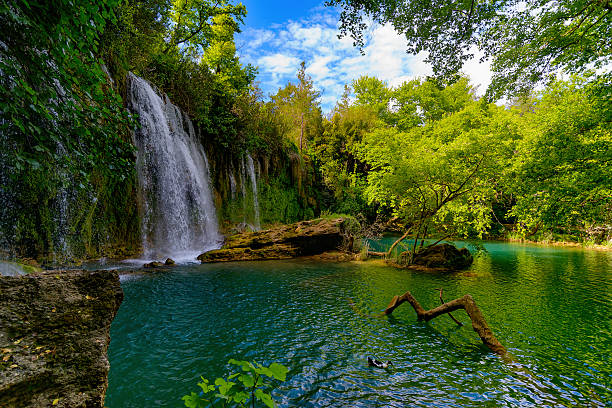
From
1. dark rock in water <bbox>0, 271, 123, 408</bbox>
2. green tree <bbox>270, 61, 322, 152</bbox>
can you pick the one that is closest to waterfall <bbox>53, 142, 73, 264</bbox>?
dark rock in water <bbox>0, 271, 123, 408</bbox>

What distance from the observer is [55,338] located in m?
1.82

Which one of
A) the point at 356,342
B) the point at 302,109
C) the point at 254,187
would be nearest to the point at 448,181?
the point at 356,342

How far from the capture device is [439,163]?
10.4 meters

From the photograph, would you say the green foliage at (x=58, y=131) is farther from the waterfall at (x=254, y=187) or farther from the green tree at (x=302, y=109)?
the green tree at (x=302, y=109)

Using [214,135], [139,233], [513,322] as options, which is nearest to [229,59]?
[214,135]

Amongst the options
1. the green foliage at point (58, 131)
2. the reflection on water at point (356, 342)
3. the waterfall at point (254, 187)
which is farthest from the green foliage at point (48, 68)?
the waterfall at point (254, 187)

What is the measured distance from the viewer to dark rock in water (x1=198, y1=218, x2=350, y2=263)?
1213cm

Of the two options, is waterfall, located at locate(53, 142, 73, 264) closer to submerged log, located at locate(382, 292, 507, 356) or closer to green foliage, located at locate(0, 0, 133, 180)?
green foliage, located at locate(0, 0, 133, 180)

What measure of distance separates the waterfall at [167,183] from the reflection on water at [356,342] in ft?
12.3

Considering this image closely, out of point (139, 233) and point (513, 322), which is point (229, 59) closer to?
point (139, 233)

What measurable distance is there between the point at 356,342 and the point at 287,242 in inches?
347

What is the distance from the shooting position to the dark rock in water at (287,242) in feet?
39.8

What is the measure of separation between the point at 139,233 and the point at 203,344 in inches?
334

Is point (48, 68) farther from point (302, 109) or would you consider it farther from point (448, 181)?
point (302, 109)
